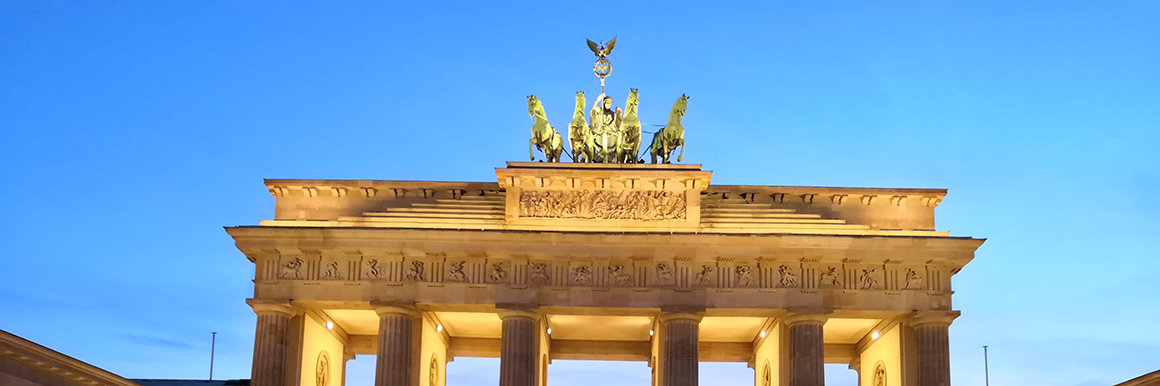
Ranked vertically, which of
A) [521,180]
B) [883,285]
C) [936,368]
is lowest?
[936,368]

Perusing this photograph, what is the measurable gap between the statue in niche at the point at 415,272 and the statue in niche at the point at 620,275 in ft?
20.3

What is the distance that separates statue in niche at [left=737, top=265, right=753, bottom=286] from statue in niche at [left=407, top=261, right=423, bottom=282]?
34.1ft

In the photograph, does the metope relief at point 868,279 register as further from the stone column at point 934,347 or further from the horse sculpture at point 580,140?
the horse sculpture at point 580,140

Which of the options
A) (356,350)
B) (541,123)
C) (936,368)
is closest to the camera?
(936,368)

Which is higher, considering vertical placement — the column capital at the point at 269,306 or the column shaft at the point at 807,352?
the column capital at the point at 269,306

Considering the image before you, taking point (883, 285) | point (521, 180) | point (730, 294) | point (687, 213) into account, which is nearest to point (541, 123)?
point (521, 180)

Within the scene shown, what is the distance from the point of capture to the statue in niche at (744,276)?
1695 inches

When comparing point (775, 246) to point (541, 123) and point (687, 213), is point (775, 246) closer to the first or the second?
point (687, 213)

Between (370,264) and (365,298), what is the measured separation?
45.2 inches

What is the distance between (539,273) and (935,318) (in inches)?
506

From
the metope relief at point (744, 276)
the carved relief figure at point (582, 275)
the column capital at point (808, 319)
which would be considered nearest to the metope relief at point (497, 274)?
the carved relief figure at point (582, 275)

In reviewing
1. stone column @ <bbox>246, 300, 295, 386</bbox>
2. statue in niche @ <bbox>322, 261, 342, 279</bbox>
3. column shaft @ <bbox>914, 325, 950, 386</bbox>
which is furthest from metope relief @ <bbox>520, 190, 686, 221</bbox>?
column shaft @ <bbox>914, 325, 950, 386</bbox>

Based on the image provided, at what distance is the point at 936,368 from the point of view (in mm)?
42125

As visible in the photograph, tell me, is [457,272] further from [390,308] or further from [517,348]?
[517,348]
